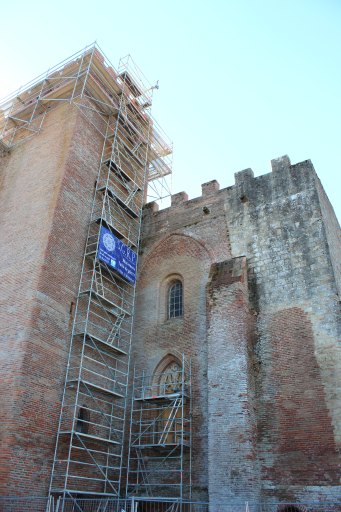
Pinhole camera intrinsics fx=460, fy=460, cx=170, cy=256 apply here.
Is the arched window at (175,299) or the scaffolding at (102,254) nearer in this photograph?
the scaffolding at (102,254)

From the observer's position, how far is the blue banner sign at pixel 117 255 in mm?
13209

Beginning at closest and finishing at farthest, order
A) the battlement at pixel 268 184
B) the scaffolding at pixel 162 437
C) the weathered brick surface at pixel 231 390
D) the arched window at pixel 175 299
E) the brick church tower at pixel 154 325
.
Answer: the weathered brick surface at pixel 231 390
the brick church tower at pixel 154 325
the scaffolding at pixel 162 437
the battlement at pixel 268 184
the arched window at pixel 175 299

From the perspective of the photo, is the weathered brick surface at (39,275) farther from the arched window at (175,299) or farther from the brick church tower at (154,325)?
the arched window at (175,299)

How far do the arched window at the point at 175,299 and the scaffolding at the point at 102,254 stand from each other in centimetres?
122

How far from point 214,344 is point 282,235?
356 cm

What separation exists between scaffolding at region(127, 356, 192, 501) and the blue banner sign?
322cm

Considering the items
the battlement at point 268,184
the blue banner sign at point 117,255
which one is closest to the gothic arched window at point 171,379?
the blue banner sign at point 117,255

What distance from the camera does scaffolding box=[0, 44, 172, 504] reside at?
1122 centimetres

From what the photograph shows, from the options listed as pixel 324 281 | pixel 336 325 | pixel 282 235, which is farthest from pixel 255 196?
pixel 336 325

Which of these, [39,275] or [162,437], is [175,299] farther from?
[39,275]

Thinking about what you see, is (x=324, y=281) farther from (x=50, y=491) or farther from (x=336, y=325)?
(x=50, y=491)

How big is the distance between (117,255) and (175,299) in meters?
2.25

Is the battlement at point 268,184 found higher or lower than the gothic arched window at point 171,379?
higher

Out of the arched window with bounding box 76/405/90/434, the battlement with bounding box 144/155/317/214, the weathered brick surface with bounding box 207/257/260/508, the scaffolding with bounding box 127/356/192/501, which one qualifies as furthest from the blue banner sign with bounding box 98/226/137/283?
the arched window with bounding box 76/405/90/434
